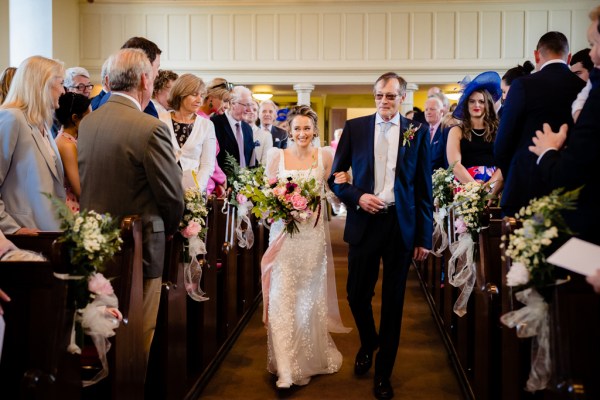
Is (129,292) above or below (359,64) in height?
below

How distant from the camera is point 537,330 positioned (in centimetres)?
228

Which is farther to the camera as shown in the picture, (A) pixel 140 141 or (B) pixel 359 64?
(B) pixel 359 64

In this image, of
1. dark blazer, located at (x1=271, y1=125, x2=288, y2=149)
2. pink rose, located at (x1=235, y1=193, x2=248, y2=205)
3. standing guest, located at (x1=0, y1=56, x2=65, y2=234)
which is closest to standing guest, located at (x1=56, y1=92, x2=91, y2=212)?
standing guest, located at (x1=0, y1=56, x2=65, y2=234)

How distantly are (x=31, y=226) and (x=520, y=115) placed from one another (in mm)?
2383

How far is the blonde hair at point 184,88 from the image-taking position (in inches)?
186

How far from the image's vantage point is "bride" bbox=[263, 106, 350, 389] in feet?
14.2

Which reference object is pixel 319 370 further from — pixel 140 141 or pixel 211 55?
pixel 211 55

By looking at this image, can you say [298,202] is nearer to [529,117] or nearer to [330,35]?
[529,117]

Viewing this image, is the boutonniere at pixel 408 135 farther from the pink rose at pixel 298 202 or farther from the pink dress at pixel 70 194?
the pink dress at pixel 70 194

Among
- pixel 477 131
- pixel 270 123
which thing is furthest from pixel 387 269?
pixel 270 123

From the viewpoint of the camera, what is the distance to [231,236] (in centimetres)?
508

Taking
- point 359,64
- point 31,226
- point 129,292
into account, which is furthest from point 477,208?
point 359,64

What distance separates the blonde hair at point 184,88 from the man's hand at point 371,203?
5.24 ft

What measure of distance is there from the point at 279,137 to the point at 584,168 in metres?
7.19
